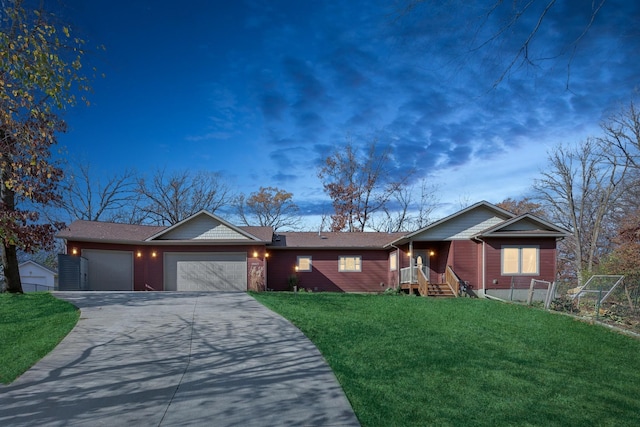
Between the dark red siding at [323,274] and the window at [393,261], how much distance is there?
608mm

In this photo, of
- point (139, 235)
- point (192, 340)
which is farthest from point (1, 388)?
point (139, 235)

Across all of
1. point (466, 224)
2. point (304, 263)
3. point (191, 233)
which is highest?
point (466, 224)

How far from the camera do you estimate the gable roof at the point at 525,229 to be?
763 inches

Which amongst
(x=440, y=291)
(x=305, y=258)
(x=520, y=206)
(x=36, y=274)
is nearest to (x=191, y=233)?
(x=305, y=258)

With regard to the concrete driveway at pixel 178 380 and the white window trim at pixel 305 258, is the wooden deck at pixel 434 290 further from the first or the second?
the concrete driveway at pixel 178 380

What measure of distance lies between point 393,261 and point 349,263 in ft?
7.77

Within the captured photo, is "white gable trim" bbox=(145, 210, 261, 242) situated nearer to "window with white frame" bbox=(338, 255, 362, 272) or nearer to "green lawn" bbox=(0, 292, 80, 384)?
"window with white frame" bbox=(338, 255, 362, 272)

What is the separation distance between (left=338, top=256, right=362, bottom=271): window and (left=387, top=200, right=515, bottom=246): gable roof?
465 centimetres

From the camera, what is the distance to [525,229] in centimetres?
2002

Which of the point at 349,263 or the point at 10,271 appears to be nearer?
the point at 10,271

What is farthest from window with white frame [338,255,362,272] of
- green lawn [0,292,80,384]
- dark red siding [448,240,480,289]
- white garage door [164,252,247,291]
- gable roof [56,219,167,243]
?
green lawn [0,292,80,384]

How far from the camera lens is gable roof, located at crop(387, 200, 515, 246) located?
68.6ft

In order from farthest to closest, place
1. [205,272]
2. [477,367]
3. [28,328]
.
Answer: [205,272] < [28,328] < [477,367]

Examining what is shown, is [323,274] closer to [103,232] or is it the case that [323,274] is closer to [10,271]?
[103,232]
